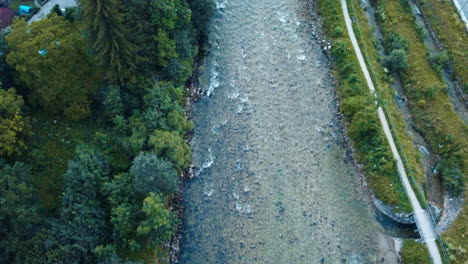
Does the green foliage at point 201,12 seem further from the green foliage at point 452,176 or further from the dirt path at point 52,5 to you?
the green foliage at point 452,176

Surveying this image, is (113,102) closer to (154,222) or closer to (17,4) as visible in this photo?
(154,222)

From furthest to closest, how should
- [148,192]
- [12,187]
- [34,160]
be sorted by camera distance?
1. [34,160]
2. [148,192]
3. [12,187]

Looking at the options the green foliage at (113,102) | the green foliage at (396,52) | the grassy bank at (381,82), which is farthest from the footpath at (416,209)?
the green foliage at (113,102)

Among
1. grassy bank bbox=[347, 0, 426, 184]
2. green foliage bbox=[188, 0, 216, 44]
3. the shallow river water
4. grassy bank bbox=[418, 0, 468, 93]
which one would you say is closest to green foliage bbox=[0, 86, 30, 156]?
the shallow river water

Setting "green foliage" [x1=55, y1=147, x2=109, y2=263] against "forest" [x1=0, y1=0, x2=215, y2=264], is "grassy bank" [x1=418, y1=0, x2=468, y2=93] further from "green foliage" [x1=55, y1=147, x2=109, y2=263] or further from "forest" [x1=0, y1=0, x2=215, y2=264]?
"green foliage" [x1=55, y1=147, x2=109, y2=263]

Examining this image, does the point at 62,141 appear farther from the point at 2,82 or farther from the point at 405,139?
the point at 405,139

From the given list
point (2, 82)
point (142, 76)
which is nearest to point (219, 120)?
point (142, 76)
